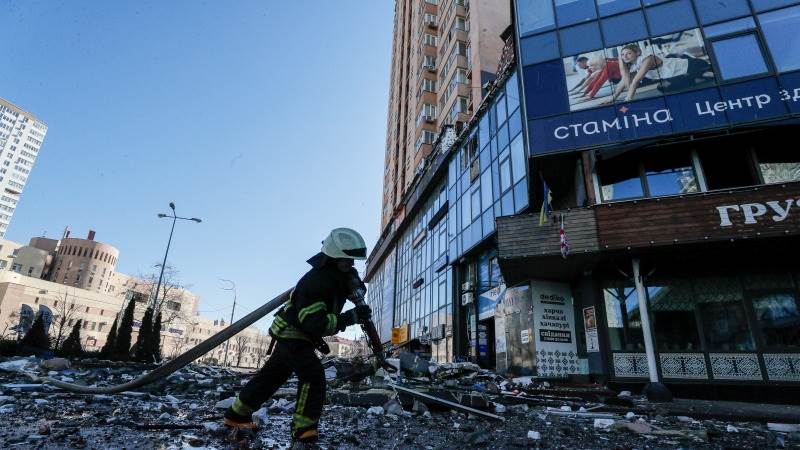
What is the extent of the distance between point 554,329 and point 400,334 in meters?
19.4

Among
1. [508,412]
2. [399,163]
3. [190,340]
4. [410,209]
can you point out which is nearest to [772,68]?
[508,412]

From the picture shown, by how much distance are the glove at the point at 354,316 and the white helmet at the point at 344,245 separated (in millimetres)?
487

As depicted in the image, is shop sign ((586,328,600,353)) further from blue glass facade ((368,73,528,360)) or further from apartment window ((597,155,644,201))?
blue glass facade ((368,73,528,360))

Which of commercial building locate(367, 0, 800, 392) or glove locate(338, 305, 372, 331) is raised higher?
commercial building locate(367, 0, 800, 392)

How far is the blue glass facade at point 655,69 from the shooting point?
38.2 feet

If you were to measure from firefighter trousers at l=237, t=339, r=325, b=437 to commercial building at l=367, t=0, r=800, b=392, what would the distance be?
9.87 metres

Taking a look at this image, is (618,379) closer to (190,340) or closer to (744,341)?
(744,341)

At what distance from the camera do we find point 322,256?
3836 millimetres

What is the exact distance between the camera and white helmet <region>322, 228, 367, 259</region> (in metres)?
3.74

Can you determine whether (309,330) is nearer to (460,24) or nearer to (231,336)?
(231,336)

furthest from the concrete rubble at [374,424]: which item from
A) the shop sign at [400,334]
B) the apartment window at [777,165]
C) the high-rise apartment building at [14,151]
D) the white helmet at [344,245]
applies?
the high-rise apartment building at [14,151]

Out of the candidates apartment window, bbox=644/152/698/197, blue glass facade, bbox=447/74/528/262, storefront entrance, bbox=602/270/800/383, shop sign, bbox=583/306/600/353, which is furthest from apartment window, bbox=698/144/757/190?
blue glass facade, bbox=447/74/528/262

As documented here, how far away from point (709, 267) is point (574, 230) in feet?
12.7

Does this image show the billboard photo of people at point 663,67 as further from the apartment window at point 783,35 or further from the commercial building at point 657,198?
the apartment window at point 783,35
